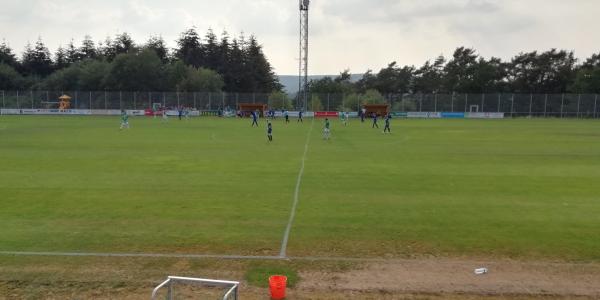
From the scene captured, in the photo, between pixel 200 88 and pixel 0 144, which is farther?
pixel 200 88

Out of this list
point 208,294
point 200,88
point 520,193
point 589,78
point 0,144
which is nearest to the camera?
point 208,294

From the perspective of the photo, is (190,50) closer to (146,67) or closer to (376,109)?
(146,67)

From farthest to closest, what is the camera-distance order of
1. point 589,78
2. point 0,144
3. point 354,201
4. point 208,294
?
1. point 589,78
2. point 0,144
3. point 354,201
4. point 208,294

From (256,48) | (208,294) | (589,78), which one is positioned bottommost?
(208,294)

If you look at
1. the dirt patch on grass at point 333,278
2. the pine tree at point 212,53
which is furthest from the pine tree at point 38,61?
the dirt patch on grass at point 333,278

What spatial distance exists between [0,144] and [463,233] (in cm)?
2820

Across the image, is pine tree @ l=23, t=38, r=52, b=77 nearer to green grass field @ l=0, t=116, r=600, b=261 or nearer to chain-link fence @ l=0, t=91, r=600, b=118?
chain-link fence @ l=0, t=91, r=600, b=118

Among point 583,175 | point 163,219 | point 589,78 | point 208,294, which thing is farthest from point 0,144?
point 589,78

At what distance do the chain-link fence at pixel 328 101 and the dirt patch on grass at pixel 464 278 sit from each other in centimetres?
7158

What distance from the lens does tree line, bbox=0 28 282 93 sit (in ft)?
316

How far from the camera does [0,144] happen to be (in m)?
29.3

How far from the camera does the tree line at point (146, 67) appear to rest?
96312 millimetres

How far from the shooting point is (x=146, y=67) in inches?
3804

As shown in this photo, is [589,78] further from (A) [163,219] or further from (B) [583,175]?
(A) [163,219]
